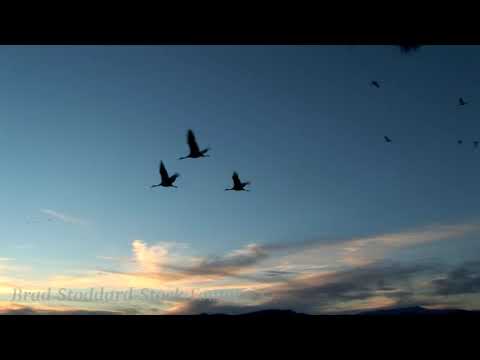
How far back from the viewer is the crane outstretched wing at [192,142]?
5.90m

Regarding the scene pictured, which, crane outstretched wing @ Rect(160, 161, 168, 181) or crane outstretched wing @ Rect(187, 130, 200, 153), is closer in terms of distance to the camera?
crane outstretched wing @ Rect(187, 130, 200, 153)

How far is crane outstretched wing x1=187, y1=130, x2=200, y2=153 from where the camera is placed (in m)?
5.90

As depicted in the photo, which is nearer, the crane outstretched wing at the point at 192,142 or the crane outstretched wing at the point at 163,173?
the crane outstretched wing at the point at 192,142

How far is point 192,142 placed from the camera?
6086mm

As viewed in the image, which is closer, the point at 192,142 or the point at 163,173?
the point at 192,142
